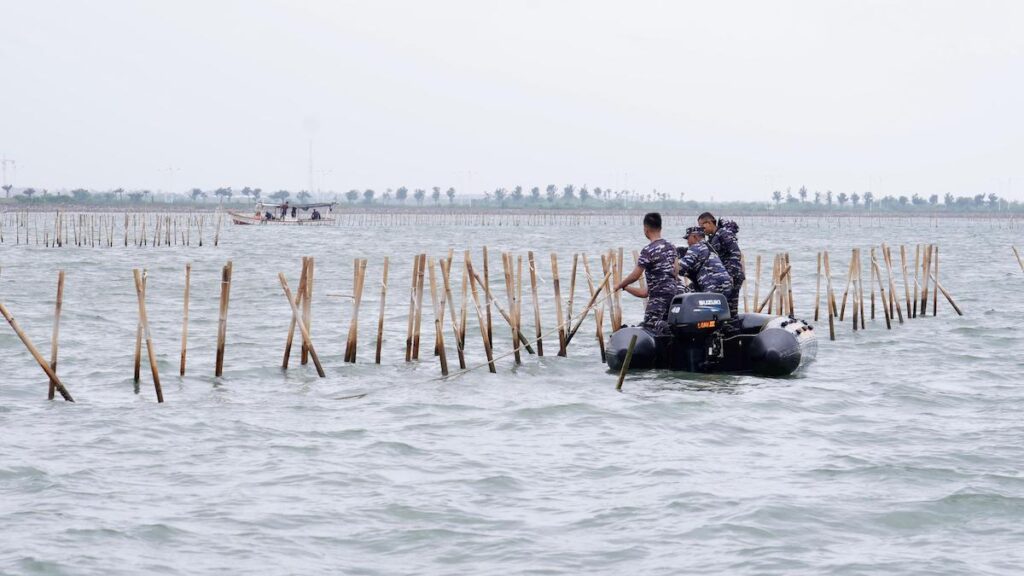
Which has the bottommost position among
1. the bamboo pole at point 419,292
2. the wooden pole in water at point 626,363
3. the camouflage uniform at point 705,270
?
the wooden pole in water at point 626,363

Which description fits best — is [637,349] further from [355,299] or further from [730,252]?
[355,299]

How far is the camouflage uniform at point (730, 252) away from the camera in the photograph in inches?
685

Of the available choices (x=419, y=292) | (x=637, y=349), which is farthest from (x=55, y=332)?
(x=637, y=349)

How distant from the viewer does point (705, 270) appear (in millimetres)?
17016

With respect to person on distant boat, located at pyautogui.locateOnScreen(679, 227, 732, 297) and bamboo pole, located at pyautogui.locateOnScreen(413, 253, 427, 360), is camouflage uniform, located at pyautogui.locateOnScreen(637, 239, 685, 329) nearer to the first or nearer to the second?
person on distant boat, located at pyautogui.locateOnScreen(679, 227, 732, 297)

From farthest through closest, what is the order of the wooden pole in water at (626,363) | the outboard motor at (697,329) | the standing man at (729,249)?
the standing man at (729,249) < the outboard motor at (697,329) < the wooden pole in water at (626,363)

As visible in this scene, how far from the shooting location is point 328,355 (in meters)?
20.2

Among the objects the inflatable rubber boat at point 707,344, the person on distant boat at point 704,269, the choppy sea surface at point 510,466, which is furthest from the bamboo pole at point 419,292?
the person on distant boat at point 704,269

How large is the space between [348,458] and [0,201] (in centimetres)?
20213

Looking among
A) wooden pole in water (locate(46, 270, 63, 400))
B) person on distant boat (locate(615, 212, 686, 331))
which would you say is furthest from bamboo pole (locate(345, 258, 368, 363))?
wooden pole in water (locate(46, 270, 63, 400))

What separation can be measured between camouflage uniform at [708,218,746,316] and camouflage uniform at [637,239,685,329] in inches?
34.5

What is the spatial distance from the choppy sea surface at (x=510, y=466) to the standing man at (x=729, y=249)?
4.13 feet

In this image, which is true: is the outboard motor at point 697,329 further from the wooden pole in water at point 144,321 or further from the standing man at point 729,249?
the wooden pole in water at point 144,321

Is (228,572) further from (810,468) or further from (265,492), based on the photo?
(810,468)
